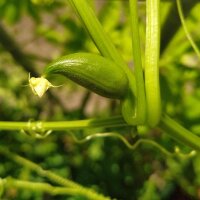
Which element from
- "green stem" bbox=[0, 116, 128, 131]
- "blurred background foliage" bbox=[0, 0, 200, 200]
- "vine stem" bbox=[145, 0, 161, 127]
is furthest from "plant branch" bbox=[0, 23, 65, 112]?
"vine stem" bbox=[145, 0, 161, 127]

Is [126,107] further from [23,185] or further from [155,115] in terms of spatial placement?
[23,185]

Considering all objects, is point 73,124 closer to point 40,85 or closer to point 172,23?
point 40,85

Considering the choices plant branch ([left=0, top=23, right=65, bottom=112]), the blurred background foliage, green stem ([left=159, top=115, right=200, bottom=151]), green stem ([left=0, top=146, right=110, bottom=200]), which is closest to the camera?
green stem ([left=159, top=115, right=200, bottom=151])

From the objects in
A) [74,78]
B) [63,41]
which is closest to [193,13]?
[63,41]

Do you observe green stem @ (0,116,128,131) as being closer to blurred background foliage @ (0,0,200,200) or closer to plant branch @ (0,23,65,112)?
blurred background foliage @ (0,0,200,200)

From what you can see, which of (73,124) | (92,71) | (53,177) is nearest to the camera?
(92,71)

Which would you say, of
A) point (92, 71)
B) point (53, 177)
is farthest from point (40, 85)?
point (53, 177)
